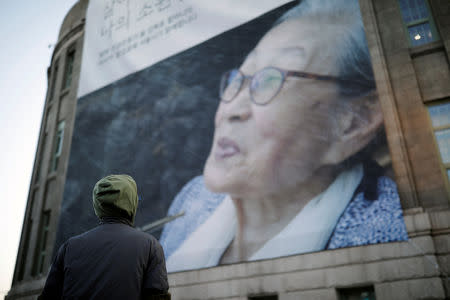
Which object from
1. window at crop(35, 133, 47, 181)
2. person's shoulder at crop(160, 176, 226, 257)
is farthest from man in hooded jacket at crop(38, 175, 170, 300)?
window at crop(35, 133, 47, 181)

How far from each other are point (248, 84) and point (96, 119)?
601 cm

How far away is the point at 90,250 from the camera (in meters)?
1.83

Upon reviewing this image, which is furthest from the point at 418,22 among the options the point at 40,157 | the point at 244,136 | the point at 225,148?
the point at 40,157

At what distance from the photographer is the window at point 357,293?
7.68m

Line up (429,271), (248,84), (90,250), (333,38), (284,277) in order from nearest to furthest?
(90,250), (429,271), (284,277), (333,38), (248,84)

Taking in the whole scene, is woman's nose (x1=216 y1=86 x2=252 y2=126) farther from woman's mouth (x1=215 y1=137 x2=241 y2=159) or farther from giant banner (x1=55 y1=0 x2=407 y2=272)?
woman's mouth (x1=215 y1=137 x2=241 y2=159)

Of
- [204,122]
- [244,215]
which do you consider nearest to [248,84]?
[204,122]

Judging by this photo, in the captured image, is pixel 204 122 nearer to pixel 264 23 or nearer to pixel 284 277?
pixel 264 23

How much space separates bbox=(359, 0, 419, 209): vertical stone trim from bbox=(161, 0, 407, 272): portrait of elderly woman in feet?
0.80

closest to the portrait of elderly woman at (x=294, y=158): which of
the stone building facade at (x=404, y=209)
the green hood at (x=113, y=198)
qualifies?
the stone building facade at (x=404, y=209)

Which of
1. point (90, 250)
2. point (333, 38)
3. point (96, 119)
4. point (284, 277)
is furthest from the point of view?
point (96, 119)

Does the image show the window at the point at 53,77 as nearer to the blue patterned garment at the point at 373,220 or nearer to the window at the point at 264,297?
the window at the point at 264,297

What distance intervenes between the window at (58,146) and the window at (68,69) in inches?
76.5

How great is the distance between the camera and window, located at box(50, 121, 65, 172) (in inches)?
609
